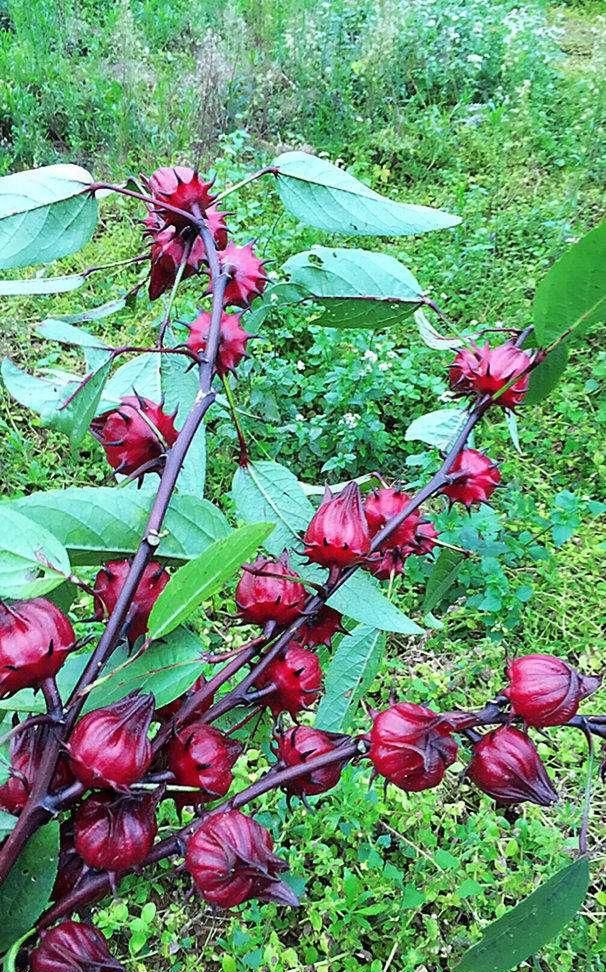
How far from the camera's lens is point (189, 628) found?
1.23 ft

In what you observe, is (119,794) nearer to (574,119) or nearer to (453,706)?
(453,706)

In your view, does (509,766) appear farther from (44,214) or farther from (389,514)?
(44,214)

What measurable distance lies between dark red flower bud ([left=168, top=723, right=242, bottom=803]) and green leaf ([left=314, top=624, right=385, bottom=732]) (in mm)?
148

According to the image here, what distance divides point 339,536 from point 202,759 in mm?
104

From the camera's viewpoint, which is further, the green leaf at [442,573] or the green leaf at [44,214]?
the green leaf at [442,573]

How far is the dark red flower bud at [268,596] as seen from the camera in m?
0.35

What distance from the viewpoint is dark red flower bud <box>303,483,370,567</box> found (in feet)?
1.16

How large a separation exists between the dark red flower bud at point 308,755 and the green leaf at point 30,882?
0.32 ft

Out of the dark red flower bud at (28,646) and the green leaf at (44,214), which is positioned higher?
the green leaf at (44,214)

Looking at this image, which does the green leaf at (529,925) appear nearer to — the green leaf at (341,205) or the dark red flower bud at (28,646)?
the dark red flower bud at (28,646)

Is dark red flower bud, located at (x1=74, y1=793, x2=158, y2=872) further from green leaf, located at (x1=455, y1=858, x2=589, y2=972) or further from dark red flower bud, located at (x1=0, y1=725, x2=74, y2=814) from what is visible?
green leaf, located at (x1=455, y1=858, x2=589, y2=972)

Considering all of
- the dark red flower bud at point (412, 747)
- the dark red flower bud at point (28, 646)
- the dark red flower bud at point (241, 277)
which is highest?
the dark red flower bud at point (241, 277)

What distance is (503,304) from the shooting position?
186cm

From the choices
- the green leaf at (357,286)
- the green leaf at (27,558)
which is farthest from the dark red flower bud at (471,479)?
the green leaf at (27,558)
